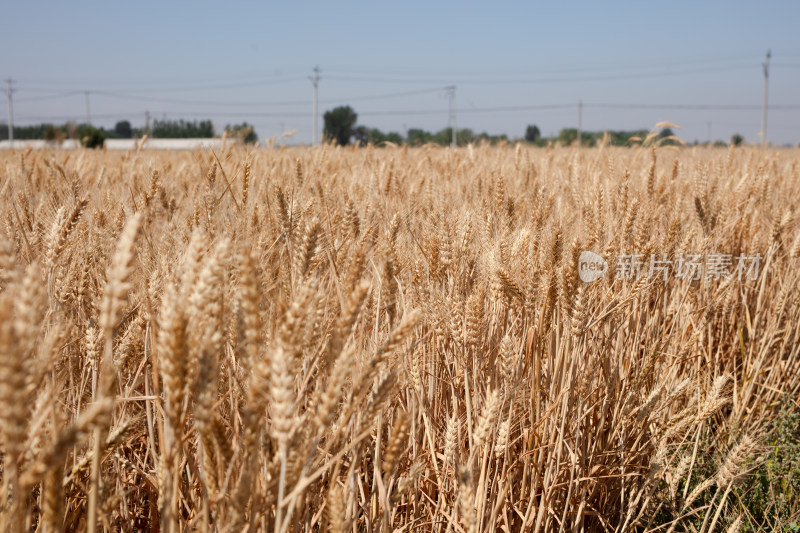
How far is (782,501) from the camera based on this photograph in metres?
1.63

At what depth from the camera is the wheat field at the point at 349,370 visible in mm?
605

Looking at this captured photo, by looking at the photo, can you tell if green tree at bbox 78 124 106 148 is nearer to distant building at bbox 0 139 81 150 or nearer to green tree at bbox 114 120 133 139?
distant building at bbox 0 139 81 150

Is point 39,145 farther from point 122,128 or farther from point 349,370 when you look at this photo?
point 122,128

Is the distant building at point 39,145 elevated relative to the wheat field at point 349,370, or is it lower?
elevated

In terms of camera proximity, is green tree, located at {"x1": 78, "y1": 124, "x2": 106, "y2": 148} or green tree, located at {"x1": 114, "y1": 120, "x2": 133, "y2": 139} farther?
green tree, located at {"x1": 114, "y1": 120, "x2": 133, "y2": 139}

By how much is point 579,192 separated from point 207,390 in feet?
7.42

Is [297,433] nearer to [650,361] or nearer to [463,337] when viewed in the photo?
[463,337]

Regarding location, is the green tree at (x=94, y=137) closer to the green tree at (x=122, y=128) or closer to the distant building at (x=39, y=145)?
the distant building at (x=39, y=145)

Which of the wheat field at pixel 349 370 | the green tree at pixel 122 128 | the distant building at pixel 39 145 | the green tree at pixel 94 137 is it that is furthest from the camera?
the green tree at pixel 122 128

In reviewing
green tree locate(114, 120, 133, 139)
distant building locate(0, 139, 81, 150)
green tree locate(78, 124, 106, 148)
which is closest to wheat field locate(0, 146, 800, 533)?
distant building locate(0, 139, 81, 150)

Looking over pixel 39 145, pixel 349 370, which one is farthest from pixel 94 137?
pixel 349 370

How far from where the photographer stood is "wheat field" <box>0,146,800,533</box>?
61 centimetres

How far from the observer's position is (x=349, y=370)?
651 mm

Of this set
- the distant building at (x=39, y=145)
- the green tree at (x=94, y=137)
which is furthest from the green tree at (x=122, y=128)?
the distant building at (x=39, y=145)
